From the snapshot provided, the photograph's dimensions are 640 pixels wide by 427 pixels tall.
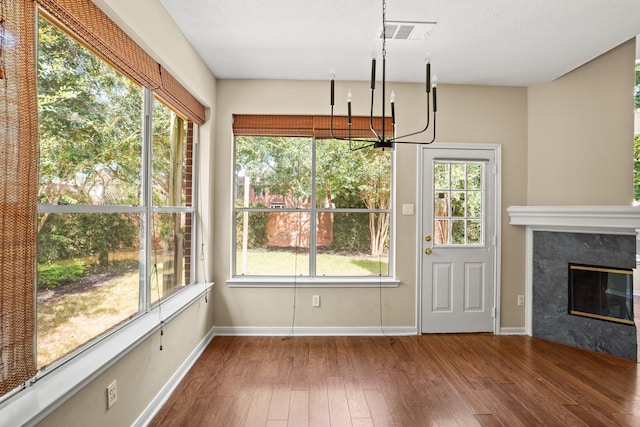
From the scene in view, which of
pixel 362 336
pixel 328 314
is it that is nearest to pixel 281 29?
pixel 328 314

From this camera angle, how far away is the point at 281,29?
260 cm

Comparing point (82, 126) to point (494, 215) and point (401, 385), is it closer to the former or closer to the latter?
point (401, 385)

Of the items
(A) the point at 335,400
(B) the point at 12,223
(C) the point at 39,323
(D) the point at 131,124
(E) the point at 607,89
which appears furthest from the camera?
(E) the point at 607,89

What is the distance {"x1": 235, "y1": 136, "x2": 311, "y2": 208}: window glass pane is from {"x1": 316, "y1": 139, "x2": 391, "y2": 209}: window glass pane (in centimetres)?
15

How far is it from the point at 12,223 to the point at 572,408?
3152 mm

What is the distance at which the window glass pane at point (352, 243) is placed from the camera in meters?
3.73

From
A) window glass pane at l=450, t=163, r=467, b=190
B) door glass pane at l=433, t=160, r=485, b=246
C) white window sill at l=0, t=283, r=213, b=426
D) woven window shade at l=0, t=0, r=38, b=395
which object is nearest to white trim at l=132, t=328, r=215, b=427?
white window sill at l=0, t=283, r=213, b=426

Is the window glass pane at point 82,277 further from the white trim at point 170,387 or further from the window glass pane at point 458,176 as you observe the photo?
the window glass pane at point 458,176

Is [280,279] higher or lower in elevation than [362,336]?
higher

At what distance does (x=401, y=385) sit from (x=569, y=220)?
2.17m

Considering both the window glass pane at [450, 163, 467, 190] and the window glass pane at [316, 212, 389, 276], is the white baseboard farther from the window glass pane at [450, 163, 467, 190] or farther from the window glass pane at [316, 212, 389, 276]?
the window glass pane at [450, 163, 467, 190]

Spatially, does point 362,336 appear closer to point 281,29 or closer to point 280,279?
point 280,279

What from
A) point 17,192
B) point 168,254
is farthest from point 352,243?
point 17,192

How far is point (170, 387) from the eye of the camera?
249cm
